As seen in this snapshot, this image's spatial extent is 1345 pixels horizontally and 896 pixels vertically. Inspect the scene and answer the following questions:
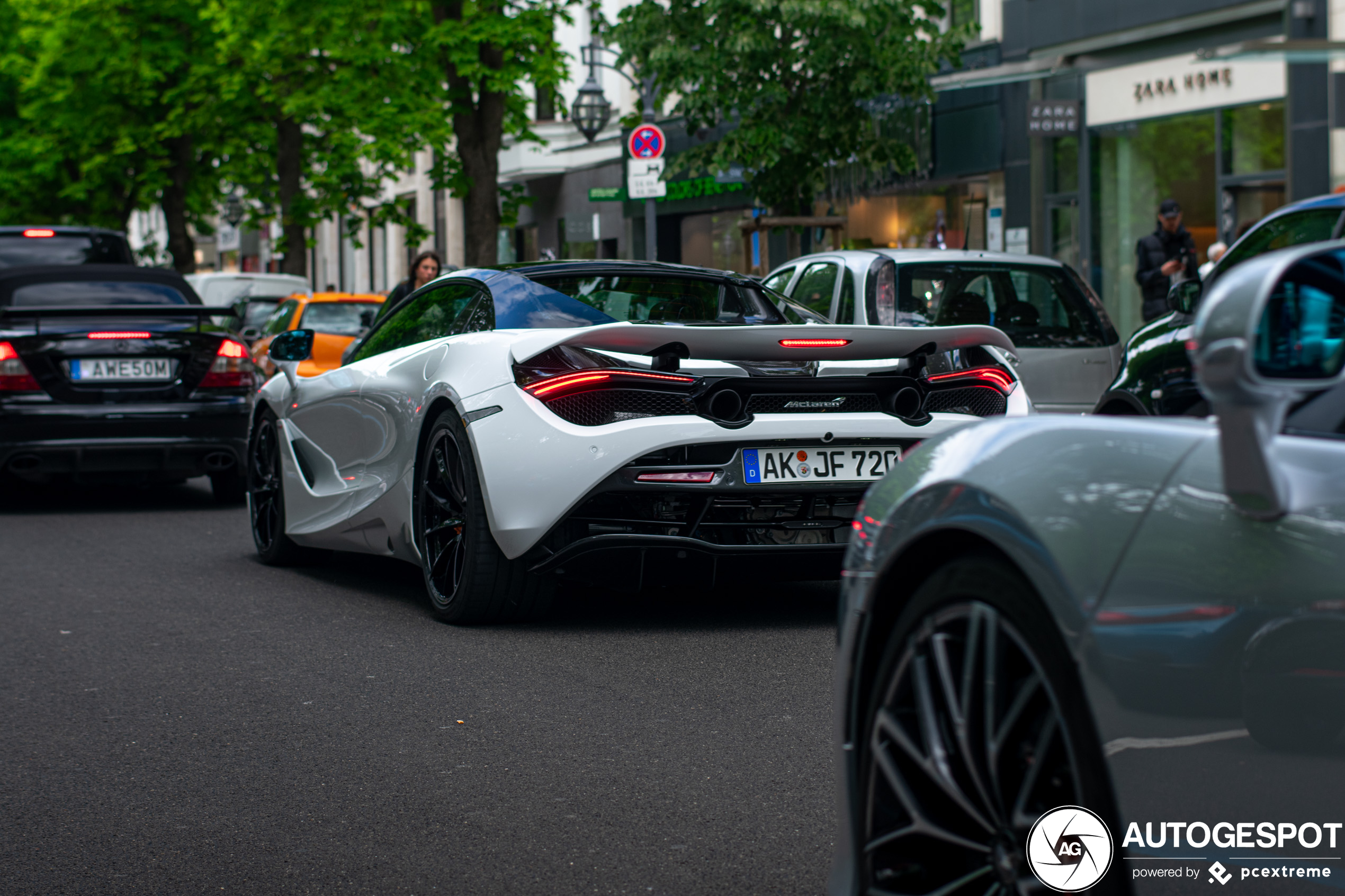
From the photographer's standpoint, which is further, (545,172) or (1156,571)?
(545,172)

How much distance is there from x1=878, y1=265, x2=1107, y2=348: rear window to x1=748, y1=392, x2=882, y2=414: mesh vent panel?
180 inches

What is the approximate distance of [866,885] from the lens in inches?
109

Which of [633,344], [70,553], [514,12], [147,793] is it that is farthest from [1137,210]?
[147,793]

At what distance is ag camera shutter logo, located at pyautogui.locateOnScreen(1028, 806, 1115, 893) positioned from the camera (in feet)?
7.41

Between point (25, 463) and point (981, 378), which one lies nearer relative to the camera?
point (981, 378)

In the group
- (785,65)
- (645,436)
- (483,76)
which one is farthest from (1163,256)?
(645,436)

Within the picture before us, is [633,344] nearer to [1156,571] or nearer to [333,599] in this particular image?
[333,599]

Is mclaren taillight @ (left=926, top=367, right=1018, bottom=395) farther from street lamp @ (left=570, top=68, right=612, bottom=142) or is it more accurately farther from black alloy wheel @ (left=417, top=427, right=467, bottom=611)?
street lamp @ (left=570, top=68, right=612, bottom=142)

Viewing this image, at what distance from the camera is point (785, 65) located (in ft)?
66.8

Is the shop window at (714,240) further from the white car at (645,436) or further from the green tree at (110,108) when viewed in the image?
the white car at (645,436)

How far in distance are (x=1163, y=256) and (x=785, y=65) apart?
5333mm

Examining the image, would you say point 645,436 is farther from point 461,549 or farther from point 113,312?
point 113,312

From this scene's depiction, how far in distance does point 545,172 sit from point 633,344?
33.8m

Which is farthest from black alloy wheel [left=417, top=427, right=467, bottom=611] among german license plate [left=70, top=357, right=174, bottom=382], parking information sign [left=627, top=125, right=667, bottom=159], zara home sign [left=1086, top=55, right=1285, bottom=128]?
zara home sign [left=1086, top=55, right=1285, bottom=128]
